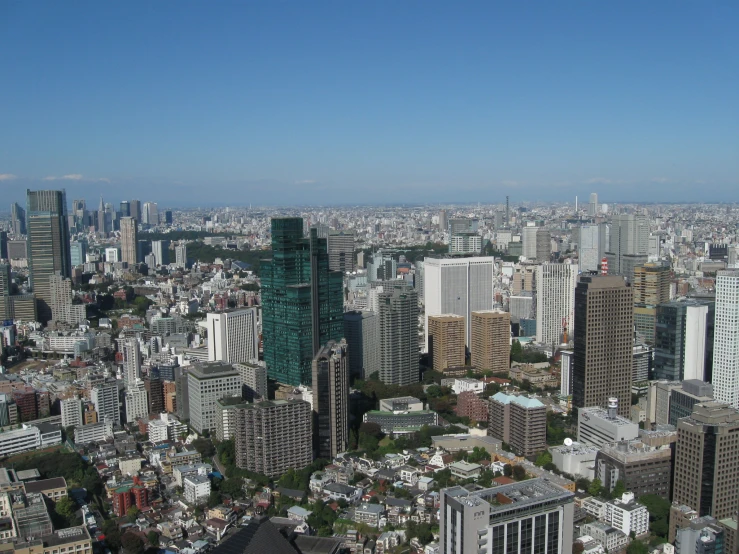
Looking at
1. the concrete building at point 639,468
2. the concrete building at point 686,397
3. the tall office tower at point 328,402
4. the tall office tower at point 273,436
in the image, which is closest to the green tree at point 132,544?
the tall office tower at point 273,436

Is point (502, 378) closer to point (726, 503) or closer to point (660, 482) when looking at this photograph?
Result: point (660, 482)

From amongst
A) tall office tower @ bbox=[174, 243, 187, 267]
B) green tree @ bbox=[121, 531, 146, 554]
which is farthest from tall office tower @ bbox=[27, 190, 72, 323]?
green tree @ bbox=[121, 531, 146, 554]

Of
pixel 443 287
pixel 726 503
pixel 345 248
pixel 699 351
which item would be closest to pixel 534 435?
pixel 726 503

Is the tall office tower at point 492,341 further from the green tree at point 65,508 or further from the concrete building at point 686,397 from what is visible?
the green tree at point 65,508

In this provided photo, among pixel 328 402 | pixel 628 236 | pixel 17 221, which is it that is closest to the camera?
pixel 328 402

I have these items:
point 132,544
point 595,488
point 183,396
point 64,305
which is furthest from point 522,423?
point 64,305

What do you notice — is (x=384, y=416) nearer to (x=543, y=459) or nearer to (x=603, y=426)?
(x=543, y=459)
